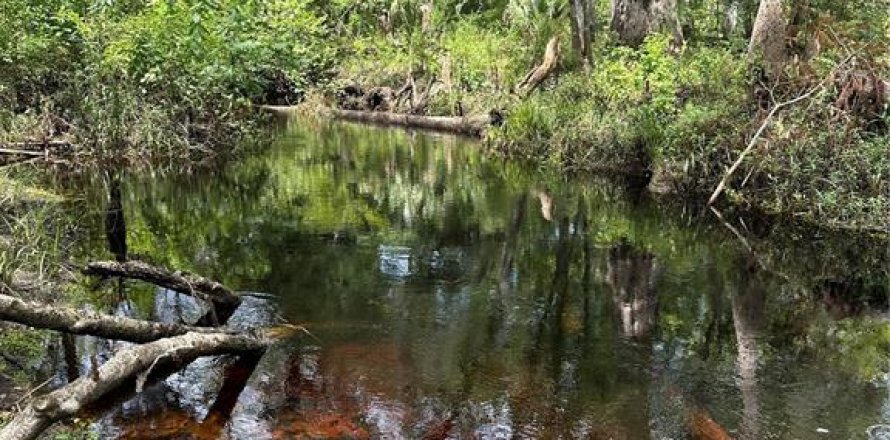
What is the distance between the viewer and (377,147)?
Answer: 25484 mm

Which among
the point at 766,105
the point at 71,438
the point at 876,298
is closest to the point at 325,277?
the point at 71,438

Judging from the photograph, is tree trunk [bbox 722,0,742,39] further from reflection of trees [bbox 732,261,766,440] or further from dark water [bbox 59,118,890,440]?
reflection of trees [bbox 732,261,766,440]

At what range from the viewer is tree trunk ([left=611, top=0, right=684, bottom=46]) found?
69.1 ft

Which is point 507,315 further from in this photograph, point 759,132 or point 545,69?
point 545,69

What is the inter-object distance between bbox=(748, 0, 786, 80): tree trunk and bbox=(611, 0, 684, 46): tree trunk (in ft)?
17.1

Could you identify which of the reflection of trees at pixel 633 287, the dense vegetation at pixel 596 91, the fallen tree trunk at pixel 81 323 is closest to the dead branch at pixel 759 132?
the dense vegetation at pixel 596 91

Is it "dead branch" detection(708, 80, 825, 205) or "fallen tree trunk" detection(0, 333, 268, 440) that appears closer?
"fallen tree trunk" detection(0, 333, 268, 440)

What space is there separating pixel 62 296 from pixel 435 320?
3582 mm

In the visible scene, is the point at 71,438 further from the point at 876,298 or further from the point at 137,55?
the point at 137,55

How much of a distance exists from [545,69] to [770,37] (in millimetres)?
8460

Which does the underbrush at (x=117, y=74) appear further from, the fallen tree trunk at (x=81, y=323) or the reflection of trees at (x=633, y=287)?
the fallen tree trunk at (x=81, y=323)

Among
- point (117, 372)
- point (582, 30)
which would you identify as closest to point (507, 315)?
point (117, 372)

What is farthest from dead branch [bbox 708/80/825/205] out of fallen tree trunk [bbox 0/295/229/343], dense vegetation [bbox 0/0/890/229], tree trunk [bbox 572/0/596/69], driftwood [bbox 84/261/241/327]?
fallen tree trunk [bbox 0/295/229/343]

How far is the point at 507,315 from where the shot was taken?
9.05m
